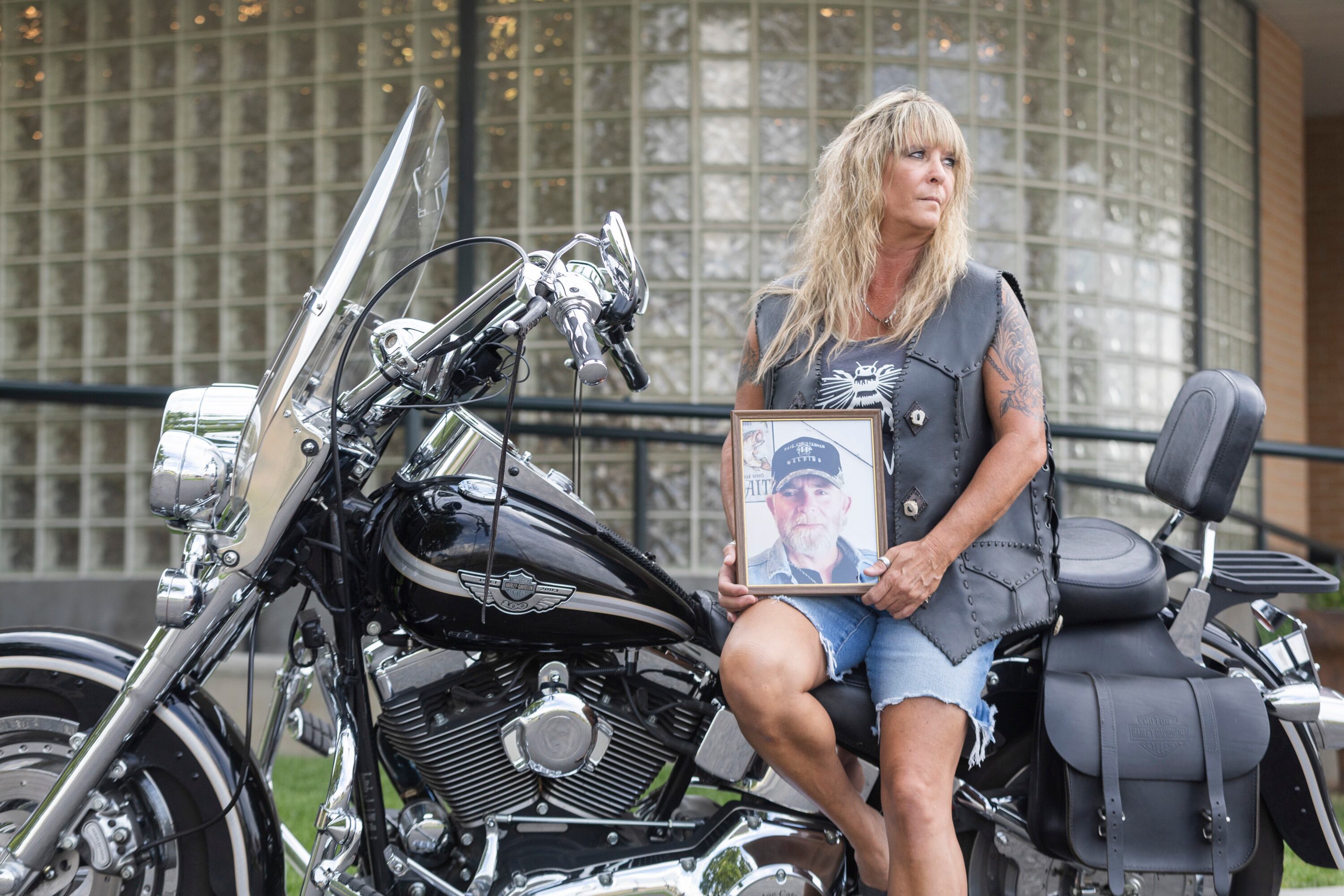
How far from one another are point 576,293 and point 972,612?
834 millimetres

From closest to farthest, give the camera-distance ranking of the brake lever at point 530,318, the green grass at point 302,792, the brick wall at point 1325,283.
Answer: the brake lever at point 530,318 → the green grass at point 302,792 → the brick wall at point 1325,283

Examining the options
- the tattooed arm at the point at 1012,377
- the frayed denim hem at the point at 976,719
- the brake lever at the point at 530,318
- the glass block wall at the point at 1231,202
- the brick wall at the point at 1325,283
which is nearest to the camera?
the brake lever at the point at 530,318

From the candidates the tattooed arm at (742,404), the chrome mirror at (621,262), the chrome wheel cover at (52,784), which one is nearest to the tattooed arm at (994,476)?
the tattooed arm at (742,404)

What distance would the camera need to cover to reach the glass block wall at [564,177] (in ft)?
16.8

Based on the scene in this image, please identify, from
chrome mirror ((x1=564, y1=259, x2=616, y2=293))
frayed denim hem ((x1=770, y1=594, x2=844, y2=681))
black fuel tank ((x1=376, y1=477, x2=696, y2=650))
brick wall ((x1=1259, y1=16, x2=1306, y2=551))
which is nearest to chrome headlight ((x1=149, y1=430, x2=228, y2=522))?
black fuel tank ((x1=376, y1=477, x2=696, y2=650))

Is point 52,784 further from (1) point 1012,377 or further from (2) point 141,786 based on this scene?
(1) point 1012,377

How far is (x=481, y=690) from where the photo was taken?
77.8 inches

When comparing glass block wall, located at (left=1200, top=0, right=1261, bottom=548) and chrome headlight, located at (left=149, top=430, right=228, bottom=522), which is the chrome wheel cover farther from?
glass block wall, located at (left=1200, top=0, right=1261, bottom=548)

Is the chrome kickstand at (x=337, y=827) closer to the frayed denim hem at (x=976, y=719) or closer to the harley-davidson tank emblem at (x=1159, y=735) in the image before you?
the frayed denim hem at (x=976, y=719)

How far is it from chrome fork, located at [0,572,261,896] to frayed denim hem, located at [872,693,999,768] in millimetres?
1059

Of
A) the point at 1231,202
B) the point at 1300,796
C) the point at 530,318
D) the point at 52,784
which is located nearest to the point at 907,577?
the point at 530,318

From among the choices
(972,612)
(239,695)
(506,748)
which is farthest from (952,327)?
(239,695)

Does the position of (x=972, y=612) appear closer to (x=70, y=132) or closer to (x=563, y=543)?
(x=563, y=543)

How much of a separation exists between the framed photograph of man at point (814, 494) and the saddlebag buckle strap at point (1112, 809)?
1.53 ft
